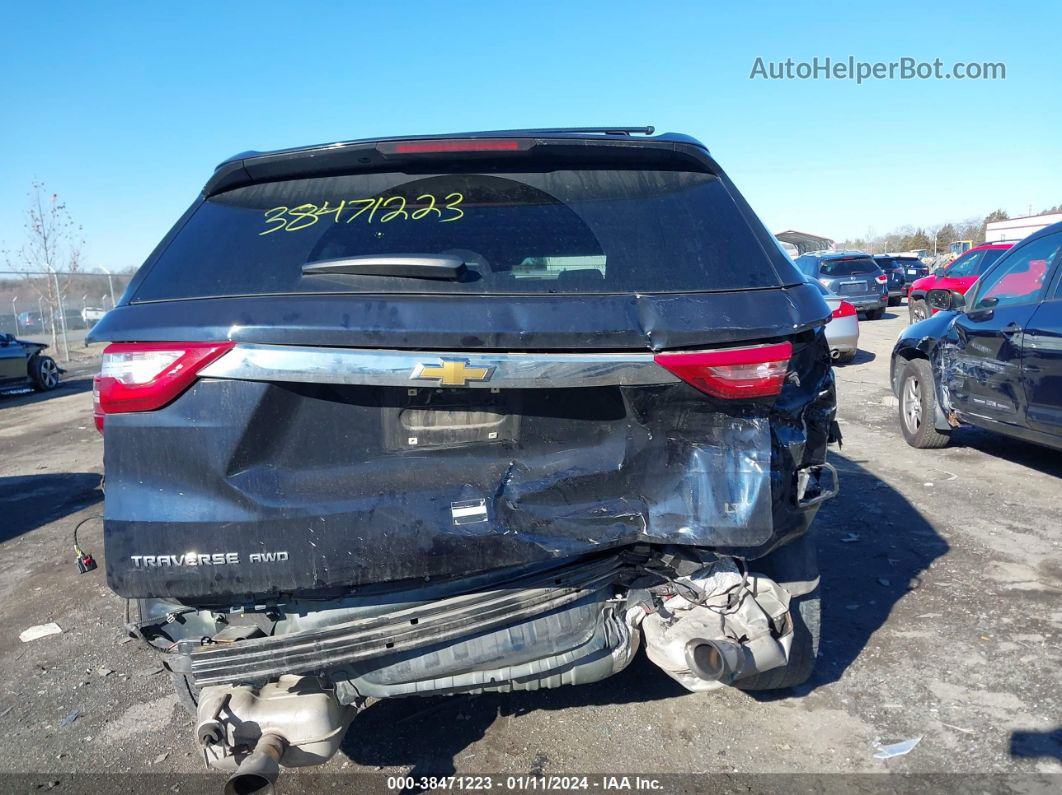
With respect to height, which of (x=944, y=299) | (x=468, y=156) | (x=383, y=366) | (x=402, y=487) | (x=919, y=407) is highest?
(x=468, y=156)

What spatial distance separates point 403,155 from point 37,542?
4780 millimetres

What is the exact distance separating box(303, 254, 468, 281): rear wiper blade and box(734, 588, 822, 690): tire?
1746 mm

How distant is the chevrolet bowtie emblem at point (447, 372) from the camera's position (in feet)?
6.84

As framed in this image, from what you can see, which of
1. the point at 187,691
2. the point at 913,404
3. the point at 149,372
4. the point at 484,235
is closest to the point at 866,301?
the point at 913,404

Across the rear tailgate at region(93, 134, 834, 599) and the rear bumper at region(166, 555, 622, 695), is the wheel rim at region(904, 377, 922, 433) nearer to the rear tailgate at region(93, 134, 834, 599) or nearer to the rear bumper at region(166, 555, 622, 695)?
the rear tailgate at region(93, 134, 834, 599)

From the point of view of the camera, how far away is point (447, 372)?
2.09 meters

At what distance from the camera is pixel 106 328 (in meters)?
2.22

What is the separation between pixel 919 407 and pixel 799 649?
490 cm

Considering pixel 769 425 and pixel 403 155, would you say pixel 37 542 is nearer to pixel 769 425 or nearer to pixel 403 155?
pixel 403 155

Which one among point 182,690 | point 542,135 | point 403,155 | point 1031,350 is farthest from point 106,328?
point 1031,350

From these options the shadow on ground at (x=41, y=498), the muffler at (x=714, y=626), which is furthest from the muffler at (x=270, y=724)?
the shadow on ground at (x=41, y=498)

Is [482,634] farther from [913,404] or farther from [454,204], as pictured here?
[913,404]

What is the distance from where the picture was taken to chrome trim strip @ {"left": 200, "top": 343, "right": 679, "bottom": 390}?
2.08 m

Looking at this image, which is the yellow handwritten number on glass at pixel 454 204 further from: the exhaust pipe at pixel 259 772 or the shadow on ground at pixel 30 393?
the shadow on ground at pixel 30 393
